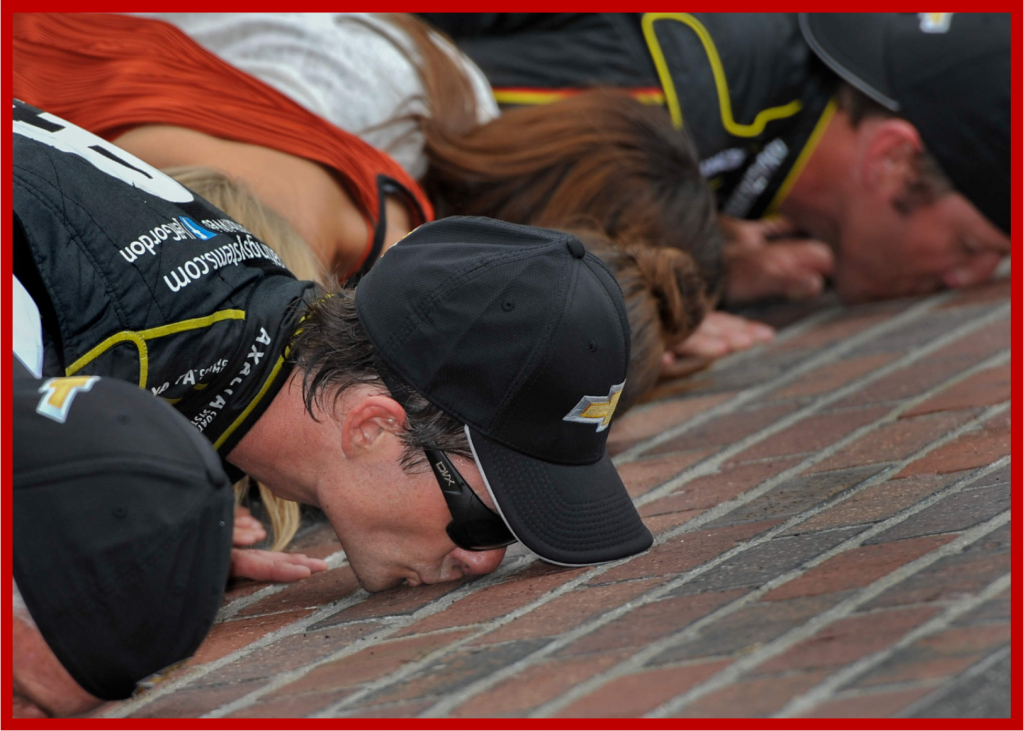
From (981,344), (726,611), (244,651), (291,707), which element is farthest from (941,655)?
(981,344)

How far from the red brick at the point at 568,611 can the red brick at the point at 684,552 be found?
0.17 feet

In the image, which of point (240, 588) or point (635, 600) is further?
point (240, 588)

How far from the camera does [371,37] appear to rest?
3492 millimetres

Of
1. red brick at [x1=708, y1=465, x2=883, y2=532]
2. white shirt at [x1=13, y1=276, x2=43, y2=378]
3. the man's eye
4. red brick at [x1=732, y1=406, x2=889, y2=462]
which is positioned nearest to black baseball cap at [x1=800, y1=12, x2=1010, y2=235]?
the man's eye

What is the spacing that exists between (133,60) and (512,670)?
2.17 metres

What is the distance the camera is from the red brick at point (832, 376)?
10.3 ft

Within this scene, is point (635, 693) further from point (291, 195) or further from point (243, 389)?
point (291, 195)

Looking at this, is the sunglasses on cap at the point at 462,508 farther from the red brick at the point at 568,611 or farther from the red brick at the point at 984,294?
the red brick at the point at 984,294

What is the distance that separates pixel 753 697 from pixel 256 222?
5.39 feet

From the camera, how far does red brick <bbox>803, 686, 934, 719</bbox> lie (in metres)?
1.30

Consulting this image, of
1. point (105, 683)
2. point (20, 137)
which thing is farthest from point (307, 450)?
point (20, 137)

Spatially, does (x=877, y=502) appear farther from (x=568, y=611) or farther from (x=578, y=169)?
(x=578, y=169)

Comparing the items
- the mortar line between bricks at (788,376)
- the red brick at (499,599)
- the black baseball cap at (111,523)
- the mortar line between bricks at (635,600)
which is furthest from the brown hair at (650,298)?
the black baseball cap at (111,523)

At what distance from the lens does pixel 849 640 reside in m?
1.49
